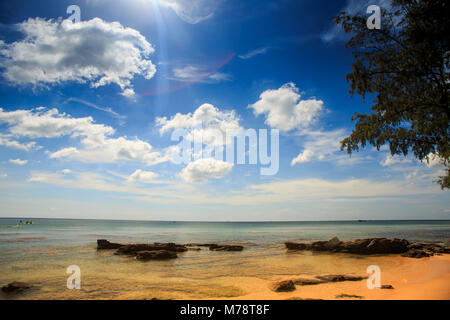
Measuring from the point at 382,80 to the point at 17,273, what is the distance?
25.6 metres

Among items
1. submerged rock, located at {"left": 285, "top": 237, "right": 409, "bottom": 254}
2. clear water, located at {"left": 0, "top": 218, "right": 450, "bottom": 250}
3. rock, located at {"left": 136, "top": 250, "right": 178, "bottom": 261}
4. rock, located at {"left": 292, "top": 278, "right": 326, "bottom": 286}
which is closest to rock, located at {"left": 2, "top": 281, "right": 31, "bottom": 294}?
rock, located at {"left": 136, "top": 250, "right": 178, "bottom": 261}

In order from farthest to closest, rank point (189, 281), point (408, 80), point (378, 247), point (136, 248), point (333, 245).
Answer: point (333, 245) < point (136, 248) < point (378, 247) < point (189, 281) < point (408, 80)

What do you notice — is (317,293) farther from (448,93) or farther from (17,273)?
(17,273)

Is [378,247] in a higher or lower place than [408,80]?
lower

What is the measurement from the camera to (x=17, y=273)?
15.8 m

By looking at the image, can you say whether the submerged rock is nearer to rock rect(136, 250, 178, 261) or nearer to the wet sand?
the wet sand

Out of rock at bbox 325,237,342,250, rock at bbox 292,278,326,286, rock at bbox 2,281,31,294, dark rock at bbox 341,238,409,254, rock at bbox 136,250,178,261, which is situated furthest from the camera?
rock at bbox 325,237,342,250

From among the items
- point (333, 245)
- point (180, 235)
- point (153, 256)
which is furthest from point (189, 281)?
point (180, 235)

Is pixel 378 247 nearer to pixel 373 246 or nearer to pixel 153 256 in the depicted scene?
pixel 373 246

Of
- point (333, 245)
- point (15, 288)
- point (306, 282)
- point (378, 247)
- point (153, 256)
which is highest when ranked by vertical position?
point (306, 282)

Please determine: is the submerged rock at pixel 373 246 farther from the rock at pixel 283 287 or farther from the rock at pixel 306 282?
the rock at pixel 283 287

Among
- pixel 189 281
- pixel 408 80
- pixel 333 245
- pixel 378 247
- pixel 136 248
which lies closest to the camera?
pixel 408 80
